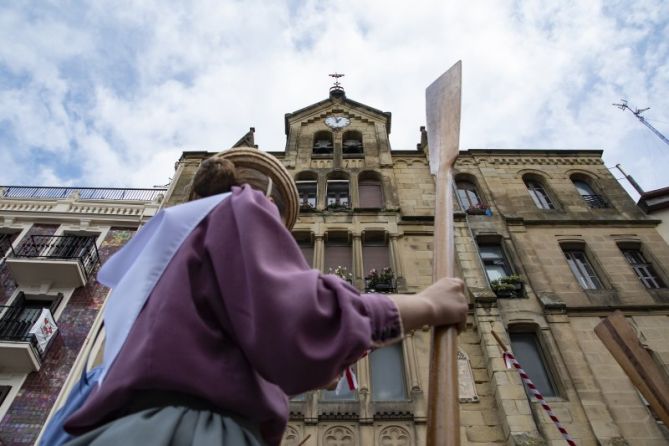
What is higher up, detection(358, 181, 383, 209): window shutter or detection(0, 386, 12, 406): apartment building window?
detection(358, 181, 383, 209): window shutter

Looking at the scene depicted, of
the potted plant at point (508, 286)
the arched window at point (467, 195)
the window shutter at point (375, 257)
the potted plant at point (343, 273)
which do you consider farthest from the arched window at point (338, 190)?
the potted plant at point (508, 286)

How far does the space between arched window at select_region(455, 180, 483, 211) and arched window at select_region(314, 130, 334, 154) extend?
17.8ft

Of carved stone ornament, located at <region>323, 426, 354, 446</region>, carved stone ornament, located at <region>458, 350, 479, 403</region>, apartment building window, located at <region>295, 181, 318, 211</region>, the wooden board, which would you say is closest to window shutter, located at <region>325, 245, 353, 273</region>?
apartment building window, located at <region>295, 181, 318, 211</region>

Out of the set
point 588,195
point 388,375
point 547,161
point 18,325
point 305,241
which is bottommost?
point 388,375

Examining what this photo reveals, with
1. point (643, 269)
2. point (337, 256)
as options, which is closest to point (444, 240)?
point (337, 256)

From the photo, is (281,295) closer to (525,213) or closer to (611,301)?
(611,301)

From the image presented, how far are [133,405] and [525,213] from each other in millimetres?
15718

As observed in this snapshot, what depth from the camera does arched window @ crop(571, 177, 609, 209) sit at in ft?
53.9

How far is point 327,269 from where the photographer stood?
529 inches

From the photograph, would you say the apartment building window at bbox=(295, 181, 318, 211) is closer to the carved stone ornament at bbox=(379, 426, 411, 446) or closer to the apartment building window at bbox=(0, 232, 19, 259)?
the carved stone ornament at bbox=(379, 426, 411, 446)

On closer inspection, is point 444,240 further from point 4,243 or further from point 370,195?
point 4,243

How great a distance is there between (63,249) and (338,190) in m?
9.70

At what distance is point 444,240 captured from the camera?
7.75ft

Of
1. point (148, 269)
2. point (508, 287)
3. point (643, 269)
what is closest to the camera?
point (148, 269)
